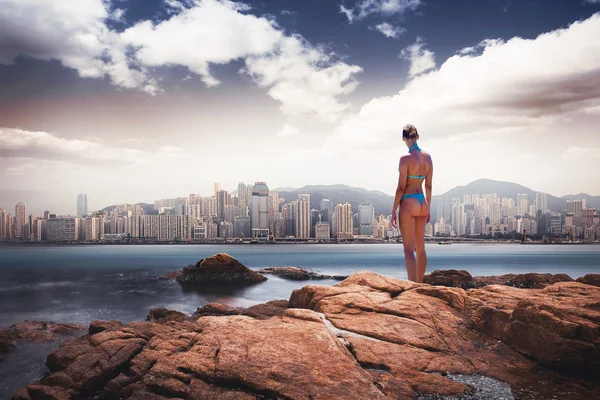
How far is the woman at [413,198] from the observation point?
28.5ft

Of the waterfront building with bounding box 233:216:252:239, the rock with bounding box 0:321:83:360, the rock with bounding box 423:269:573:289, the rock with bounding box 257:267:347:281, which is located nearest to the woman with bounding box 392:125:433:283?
the rock with bounding box 423:269:573:289

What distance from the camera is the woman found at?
28.5 feet

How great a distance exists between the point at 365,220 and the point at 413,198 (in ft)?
382

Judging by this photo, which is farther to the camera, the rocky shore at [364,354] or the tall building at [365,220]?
the tall building at [365,220]

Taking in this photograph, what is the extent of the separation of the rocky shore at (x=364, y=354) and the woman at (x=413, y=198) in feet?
5.11

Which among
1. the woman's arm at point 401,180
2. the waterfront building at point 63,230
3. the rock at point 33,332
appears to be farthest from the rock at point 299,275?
the waterfront building at point 63,230

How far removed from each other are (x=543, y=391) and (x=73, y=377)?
6723mm

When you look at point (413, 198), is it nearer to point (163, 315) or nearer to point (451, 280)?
point (163, 315)

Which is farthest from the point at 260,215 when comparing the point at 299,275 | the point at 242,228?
the point at 299,275

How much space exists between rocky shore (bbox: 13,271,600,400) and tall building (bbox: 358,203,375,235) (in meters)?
116

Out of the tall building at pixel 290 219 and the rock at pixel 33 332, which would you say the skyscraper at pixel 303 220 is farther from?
the rock at pixel 33 332

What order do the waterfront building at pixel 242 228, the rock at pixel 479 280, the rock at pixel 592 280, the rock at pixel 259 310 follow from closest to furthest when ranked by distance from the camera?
the rock at pixel 592 280 → the rock at pixel 259 310 → the rock at pixel 479 280 → the waterfront building at pixel 242 228

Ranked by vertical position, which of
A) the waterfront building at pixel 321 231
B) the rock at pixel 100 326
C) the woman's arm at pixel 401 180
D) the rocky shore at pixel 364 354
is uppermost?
the woman's arm at pixel 401 180

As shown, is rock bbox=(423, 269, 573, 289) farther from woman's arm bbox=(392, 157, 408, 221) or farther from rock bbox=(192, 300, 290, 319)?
rock bbox=(192, 300, 290, 319)
